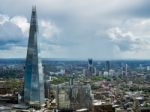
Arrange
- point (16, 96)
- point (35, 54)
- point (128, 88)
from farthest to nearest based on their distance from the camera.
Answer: point (128, 88), point (16, 96), point (35, 54)

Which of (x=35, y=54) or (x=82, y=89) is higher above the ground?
(x=35, y=54)

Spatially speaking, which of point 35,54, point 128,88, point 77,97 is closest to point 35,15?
point 35,54

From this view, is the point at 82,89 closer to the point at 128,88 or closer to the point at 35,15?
the point at 35,15

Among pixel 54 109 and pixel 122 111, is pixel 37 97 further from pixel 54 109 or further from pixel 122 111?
pixel 122 111

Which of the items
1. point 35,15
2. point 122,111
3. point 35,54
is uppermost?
point 35,15

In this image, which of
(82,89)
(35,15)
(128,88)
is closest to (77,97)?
(82,89)

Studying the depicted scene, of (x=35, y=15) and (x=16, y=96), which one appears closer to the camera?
(x=35, y=15)

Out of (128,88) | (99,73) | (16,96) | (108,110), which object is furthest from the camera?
(99,73)
